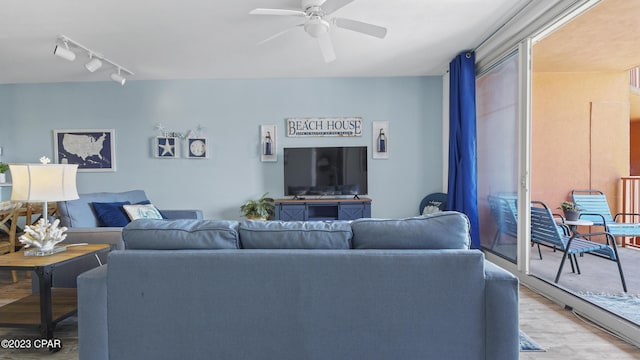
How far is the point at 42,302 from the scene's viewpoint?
1783 millimetres

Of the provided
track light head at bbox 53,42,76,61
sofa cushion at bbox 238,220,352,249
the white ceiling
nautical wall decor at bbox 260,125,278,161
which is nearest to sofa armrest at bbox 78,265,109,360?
sofa cushion at bbox 238,220,352,249

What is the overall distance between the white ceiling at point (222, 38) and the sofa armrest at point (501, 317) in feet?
7.56

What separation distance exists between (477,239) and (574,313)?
1418 millimetres

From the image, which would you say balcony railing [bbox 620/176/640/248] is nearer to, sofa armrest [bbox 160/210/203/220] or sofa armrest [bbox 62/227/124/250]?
sofa armrest [bbox 160/210/203/220]

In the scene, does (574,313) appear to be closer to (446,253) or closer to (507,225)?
(507,225)

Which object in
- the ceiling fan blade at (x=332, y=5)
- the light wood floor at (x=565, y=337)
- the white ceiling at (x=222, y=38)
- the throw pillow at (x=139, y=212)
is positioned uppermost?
the white ceiling at (x=222, y=38)

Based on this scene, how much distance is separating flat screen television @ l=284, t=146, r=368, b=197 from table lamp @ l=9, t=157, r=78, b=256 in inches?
105

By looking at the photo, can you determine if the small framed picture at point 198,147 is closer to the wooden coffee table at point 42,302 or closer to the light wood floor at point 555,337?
the wooden coffee table at point 42,302

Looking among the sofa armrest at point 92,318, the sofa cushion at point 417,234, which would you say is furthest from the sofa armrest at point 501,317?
the sofa armrest at point 92,318

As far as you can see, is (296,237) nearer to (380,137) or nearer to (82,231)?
(82,231)

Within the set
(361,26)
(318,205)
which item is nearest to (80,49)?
(361,26)

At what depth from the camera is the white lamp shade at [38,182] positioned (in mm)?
1958

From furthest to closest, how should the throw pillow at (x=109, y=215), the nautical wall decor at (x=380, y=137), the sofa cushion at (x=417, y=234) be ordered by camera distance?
the nautical wall decor at (x=380, y=137) < the throw pillow at (x=109, y=215) < the sofa cushion at (x=417, y=234)

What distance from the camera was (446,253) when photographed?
1312 millimetres
